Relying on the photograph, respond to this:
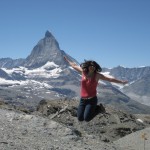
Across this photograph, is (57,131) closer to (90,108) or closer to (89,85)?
(90,108)

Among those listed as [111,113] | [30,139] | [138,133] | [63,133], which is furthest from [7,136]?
[111,113]

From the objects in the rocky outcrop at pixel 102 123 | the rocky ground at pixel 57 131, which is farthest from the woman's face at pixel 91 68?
the rocky outcrop at pixel 102 123

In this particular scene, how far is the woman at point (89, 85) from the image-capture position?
1337 cm

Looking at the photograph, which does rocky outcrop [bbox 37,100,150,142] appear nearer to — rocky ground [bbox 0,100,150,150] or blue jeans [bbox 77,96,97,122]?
rocky ground [bbox 0,100,150,150]

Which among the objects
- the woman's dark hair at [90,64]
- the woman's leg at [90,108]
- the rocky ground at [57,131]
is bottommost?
the rocky ground at [57,131]

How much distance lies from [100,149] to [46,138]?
2.79 metres

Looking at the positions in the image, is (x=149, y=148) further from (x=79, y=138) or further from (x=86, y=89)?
(x=86, y=89)

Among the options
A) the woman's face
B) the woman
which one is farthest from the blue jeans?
the woman's face

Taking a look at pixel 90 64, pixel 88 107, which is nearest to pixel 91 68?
pixel 90 64

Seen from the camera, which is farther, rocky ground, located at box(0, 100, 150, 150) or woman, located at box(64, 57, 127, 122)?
rocky ground, located at box(0, 100, 150, 150)

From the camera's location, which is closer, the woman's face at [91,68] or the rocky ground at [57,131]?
the woman's face at [91,68]

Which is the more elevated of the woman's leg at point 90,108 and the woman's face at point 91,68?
the woman's face at point 91,68

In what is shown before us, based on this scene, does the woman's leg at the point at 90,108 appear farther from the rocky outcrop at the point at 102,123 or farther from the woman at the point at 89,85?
the rocky outcrop at the point at 102,123

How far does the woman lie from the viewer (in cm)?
1337
